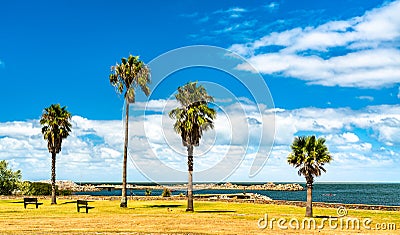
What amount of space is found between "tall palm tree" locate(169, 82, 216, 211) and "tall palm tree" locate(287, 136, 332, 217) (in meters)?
11.3

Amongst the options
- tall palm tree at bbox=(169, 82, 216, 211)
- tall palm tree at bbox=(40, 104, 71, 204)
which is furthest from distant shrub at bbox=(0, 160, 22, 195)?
tall palm tree at bbox=(169, 82, 216, 211)

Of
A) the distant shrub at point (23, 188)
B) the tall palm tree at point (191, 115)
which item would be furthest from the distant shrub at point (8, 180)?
the tall palm tree at point (191, 115)

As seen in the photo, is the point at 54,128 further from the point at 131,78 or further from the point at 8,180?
the point at 8,180

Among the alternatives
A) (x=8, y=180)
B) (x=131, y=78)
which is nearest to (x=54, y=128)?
(x=131, y=78)

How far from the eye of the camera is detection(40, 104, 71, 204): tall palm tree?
213ft

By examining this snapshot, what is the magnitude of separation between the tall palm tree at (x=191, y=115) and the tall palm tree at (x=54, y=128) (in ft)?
69.5

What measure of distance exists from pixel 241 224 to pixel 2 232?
15455 mm

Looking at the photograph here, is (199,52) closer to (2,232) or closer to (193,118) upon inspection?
(193,118)

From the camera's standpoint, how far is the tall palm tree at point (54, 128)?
213ft

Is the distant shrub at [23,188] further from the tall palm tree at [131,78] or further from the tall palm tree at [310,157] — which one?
the tall palm tree at [310,157]

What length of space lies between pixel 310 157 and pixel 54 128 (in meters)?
36.7

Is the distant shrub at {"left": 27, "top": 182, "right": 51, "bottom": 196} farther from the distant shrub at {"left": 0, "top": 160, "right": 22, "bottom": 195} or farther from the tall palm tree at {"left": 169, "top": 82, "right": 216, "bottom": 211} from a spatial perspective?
the tall palm tree at {"left": 169, "top": 82, "right": 216, "bottom": 211}

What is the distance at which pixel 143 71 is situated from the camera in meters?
56.6

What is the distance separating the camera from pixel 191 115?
50188mm
